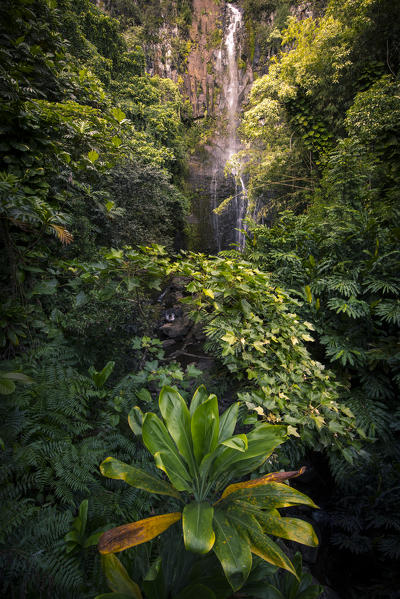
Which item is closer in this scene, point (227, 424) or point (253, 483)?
point (253, 483)

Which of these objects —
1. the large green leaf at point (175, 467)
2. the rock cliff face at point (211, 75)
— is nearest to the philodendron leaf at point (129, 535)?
the large green leaf at point (175, 467)

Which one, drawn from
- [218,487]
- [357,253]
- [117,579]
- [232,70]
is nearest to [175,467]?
[218,487]

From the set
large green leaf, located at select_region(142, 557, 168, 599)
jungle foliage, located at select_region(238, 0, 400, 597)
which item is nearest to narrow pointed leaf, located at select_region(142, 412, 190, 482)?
large green leaf, located at select_region(142, 557, 168, 599)

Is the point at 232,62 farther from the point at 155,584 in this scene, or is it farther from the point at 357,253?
the point at 155,584

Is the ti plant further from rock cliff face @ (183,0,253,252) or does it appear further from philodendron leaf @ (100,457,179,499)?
rock cliff face @ (183,0,253,252)

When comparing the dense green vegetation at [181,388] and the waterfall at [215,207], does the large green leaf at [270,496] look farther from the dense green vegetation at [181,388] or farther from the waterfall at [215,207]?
the waterfall at [215,207]

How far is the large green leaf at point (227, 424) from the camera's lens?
1015 millimetres

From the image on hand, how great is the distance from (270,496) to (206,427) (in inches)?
12.5

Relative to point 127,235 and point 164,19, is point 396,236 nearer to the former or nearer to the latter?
point 127,235

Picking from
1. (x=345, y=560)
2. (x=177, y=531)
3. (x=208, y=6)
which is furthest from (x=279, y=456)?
(x=208, y=6)

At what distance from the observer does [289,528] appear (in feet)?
2.37

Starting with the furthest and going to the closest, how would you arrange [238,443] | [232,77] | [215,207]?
1. [232,77]
2. [215,207]
3. [238,443]

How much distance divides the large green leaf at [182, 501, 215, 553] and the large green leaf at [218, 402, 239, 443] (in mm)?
266

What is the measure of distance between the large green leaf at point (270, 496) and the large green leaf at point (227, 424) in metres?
0.19
